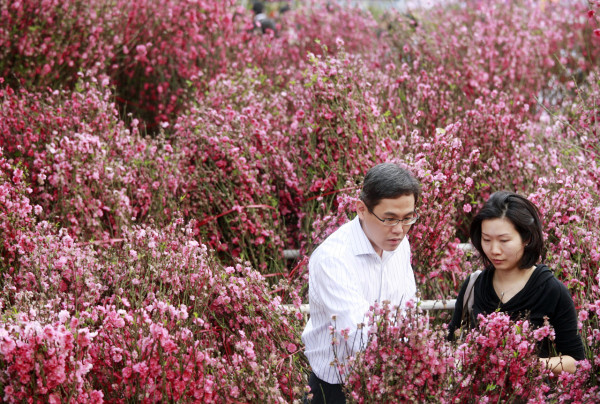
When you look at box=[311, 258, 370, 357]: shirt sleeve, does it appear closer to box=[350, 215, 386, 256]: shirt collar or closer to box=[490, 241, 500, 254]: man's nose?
box=[350, 215, 386, 256]: shirt collar

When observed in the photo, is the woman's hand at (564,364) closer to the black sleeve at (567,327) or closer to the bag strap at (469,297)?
the black sleeve at (567,327)

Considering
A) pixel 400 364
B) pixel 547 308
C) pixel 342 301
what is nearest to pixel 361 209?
pixel 342 301

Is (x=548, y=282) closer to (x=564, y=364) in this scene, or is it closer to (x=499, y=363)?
(x=564, y=364)

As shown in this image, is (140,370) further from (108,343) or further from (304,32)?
(304,32)

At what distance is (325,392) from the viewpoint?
2.68m

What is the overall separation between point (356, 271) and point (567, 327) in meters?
0.81

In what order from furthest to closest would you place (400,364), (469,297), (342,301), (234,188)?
(234,188) → (469,297) → (342,301) → (400,364)

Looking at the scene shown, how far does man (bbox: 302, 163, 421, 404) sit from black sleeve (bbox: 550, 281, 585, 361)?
57cm

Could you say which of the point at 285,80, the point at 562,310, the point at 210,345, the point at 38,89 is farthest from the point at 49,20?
the point at 562,310

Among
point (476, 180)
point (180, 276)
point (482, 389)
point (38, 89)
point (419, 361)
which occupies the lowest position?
point (482, 389)

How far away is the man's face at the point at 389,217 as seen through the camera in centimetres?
256

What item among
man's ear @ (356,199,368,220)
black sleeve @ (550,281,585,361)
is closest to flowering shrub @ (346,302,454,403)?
man's ear @ (356,199,368,220)

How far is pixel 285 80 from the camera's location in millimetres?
6996

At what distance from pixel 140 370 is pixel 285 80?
4.80 m
